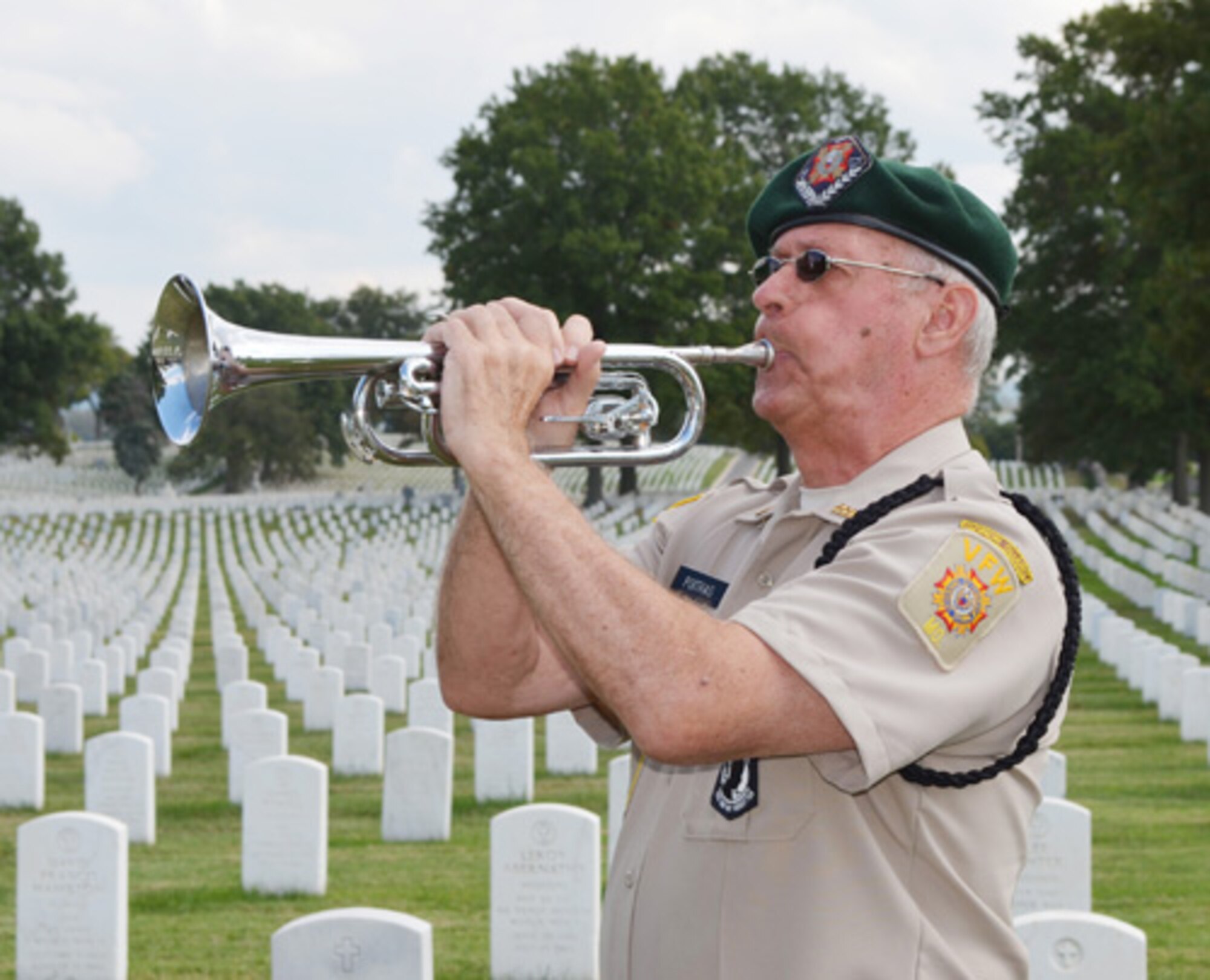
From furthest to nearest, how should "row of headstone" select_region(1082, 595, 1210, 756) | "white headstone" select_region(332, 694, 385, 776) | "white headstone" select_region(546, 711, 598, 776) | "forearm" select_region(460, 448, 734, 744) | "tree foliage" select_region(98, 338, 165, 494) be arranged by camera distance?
1. "tree foliage" select_region(98, 338, 165, 494)
2. "row of headstone" select_region(1082, 595, 1210, 756)
3. "white headstone" select_region(332, 694, 385, 776)
4. "white headstone" select_region(546, 711, 598, 776)
5. "forearm" select_region(460, 448, 734, 744)

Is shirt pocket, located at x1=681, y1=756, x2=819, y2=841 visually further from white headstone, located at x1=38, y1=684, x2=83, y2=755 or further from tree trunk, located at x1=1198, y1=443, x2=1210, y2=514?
tree trunk, located at x1=1198, y1=443, x2=1210, y2=514

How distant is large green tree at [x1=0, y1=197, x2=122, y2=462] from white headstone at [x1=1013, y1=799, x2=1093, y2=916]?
61.1m

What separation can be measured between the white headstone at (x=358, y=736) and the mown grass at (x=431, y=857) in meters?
0.14

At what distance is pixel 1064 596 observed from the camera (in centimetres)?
246

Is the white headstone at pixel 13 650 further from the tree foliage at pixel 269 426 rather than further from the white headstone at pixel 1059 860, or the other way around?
the tree foliage at pixel 269 426

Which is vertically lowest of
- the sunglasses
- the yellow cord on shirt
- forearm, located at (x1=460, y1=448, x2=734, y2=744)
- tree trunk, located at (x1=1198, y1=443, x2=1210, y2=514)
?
the yellow cord on shirt

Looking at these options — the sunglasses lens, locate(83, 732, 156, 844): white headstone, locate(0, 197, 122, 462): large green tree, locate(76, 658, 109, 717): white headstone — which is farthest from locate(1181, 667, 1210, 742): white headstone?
locate(0, 197, 122, 462): large green tree

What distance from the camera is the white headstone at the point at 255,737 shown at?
11672mm

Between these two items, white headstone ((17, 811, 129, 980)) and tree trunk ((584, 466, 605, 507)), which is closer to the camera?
white headstone ((17, 811, 129, 980))

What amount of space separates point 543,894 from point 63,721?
7.51m

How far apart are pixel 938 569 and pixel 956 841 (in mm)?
374

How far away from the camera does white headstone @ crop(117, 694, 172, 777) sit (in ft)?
41.5

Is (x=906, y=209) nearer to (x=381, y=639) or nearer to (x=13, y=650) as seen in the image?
(x=381, y=639)

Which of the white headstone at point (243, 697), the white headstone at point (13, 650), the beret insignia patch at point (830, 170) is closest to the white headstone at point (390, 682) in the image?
the white headstone at point (243, 697)
